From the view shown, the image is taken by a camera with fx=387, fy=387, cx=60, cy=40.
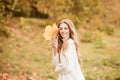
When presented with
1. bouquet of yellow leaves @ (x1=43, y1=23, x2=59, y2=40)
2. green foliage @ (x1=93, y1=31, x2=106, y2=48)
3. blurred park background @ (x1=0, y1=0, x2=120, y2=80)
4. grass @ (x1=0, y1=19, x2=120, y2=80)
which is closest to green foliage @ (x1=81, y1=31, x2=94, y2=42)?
blurred park background @ (x1=0, y1=0, x2=120, y2=80)

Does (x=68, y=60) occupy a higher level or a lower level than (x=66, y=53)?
lower

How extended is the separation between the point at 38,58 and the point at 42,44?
3.78 meters

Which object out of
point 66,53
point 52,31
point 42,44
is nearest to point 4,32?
point 42,44

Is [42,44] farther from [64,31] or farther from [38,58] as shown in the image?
[64,31]

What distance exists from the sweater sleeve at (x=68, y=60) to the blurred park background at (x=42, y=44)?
453cm

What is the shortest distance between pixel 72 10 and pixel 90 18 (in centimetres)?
109

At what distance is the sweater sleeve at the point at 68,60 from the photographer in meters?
6.25

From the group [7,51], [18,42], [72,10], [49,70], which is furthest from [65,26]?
[72,10]

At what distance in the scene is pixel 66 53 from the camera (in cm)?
625

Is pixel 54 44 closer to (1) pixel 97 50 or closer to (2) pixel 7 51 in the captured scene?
(2) pixel 7 51

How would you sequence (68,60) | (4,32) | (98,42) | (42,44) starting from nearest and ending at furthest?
(68,60) < (4,32) < (42,44) < (98,42)

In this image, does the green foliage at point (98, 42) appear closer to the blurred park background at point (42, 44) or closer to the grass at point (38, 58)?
the blurred park background at point (42, 44)

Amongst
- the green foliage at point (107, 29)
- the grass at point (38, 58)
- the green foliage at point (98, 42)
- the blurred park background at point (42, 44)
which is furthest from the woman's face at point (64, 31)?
the green foliage at point (107, 29)

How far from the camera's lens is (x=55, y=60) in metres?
6.32
